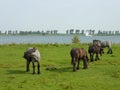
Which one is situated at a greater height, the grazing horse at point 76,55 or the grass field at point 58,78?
the grazing horse at point 76,55

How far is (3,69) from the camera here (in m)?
26.2

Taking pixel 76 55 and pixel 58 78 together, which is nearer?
pixel 58 78

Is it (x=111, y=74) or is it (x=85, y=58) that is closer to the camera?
(x=111, y=74)

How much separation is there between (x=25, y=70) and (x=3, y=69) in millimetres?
1831

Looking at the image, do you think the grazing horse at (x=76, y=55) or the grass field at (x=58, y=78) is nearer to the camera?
the grass field at (x=58, y=78)

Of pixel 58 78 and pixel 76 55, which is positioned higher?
pixel 76 55

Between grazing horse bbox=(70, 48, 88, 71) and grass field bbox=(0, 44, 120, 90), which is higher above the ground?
grazing horse bbox=(70, 48, 88, 71)

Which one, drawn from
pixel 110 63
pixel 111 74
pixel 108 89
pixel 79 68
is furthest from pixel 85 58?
pixel 108 89

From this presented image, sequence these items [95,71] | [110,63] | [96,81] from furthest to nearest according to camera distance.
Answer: [110,63]
[95,71]
[96,81]

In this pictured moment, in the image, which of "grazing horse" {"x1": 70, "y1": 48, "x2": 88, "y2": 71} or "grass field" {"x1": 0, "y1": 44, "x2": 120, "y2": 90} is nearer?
"grass field" {"x1": 0, "y1": 44, "x2": 120, "y2": 90}

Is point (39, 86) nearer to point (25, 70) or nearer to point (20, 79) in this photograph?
point (20, 79)

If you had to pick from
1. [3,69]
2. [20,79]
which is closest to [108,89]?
[20,79]

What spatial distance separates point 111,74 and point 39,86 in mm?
6283

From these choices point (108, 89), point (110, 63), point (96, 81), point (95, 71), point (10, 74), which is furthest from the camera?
point (110, 63)
